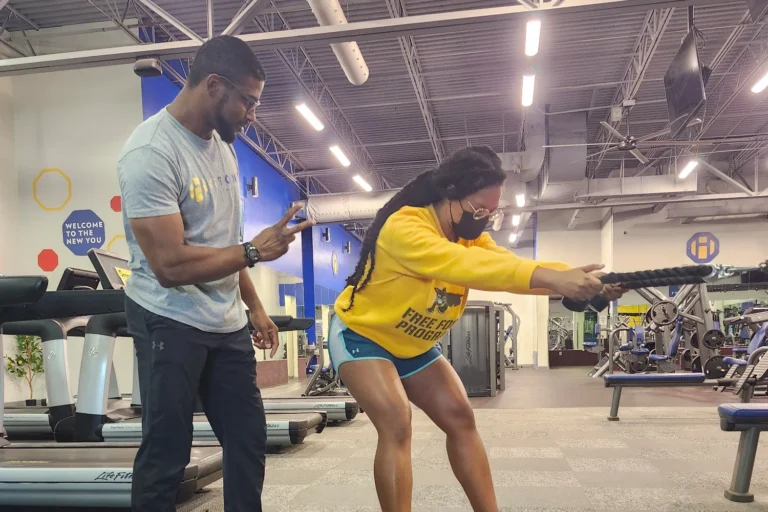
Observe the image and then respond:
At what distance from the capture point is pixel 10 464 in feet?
7.92

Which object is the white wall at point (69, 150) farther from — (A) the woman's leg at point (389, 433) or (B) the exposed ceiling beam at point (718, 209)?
(B) the exposed ceiling beam at point (718, 209)

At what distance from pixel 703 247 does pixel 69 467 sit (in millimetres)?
15886

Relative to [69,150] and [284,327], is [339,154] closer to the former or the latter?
[69,150]

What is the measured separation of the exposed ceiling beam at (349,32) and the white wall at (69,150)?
927 mm

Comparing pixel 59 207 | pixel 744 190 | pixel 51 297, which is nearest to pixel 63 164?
pixel 59 207

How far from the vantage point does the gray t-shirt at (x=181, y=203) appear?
135cm

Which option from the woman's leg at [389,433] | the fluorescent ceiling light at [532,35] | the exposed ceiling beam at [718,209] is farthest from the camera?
the exposed ceiling beam at [718,209]

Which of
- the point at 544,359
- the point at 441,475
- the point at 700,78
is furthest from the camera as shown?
the point at 544,359

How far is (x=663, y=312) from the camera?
7141 millimetres

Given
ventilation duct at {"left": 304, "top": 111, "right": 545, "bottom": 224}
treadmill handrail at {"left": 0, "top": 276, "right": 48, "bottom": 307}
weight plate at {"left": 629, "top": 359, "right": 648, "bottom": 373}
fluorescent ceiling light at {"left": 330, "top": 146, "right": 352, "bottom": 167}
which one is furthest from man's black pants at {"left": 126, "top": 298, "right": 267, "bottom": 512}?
weight plate at {"left": 629, "top": 359, "right": 648, "bottom": 373}

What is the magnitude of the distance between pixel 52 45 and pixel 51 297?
20.7 feet

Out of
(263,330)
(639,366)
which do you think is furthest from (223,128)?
(639,366)

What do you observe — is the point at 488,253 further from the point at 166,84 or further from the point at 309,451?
the point at 166,84

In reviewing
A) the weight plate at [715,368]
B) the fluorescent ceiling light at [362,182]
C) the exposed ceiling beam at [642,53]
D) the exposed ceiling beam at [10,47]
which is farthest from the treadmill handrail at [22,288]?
the fluorescent ceiling light at [362,182]
